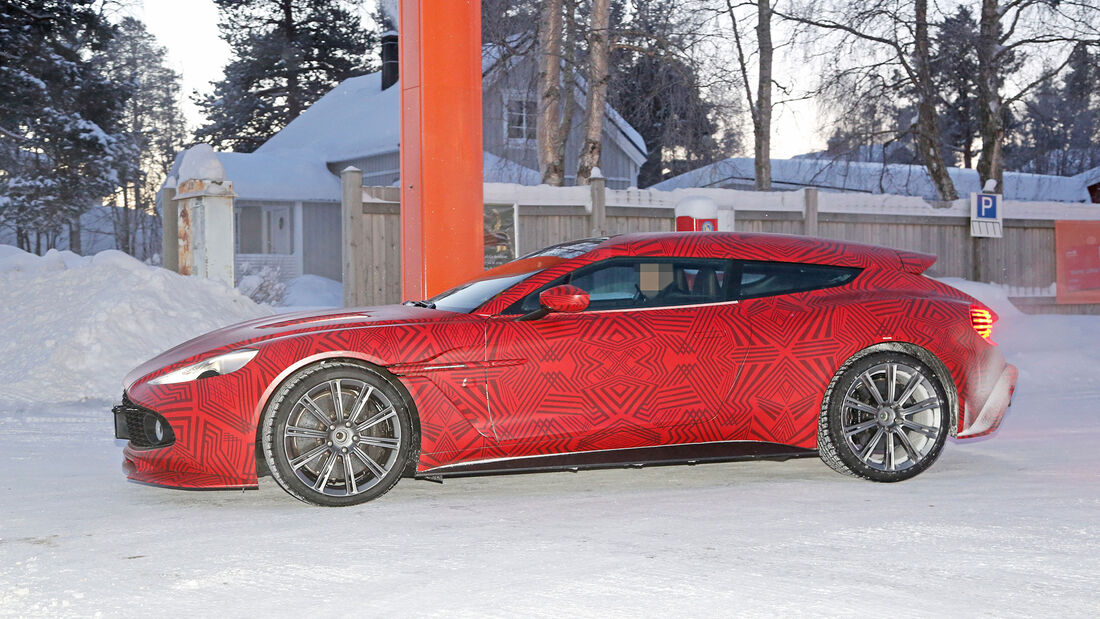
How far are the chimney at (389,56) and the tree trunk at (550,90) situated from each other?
16.9m

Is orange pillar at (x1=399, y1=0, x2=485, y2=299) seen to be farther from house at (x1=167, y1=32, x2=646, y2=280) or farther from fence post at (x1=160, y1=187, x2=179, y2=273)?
house at (x1=167, y1=32, x2=646, y2=280)

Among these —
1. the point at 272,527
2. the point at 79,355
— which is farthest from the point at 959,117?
the point at 272,527

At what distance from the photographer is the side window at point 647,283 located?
580 centimetres

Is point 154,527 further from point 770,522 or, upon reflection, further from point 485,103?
point 485,103

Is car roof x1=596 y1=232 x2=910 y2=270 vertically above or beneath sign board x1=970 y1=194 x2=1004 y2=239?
beneath

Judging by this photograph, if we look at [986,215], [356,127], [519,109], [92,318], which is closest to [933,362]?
[92,318]

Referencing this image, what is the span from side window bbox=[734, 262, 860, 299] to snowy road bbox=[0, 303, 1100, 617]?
3.42 ft

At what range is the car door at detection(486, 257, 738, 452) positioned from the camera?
5.47 metres

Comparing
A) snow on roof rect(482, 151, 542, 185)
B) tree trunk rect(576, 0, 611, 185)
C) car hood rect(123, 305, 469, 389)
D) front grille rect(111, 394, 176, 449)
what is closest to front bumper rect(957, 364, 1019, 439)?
car hood rect(123, 305, 469, 389)

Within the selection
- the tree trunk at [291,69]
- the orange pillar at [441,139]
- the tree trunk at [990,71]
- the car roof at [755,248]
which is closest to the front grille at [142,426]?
the car roof at [755,248]

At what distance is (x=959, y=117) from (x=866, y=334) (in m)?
53.1

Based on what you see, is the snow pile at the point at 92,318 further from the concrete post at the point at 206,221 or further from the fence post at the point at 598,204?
the fence post at the point at 598,204

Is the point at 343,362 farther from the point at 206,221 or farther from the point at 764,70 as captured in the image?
the point at 764,70

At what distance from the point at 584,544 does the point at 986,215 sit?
14.9 m
